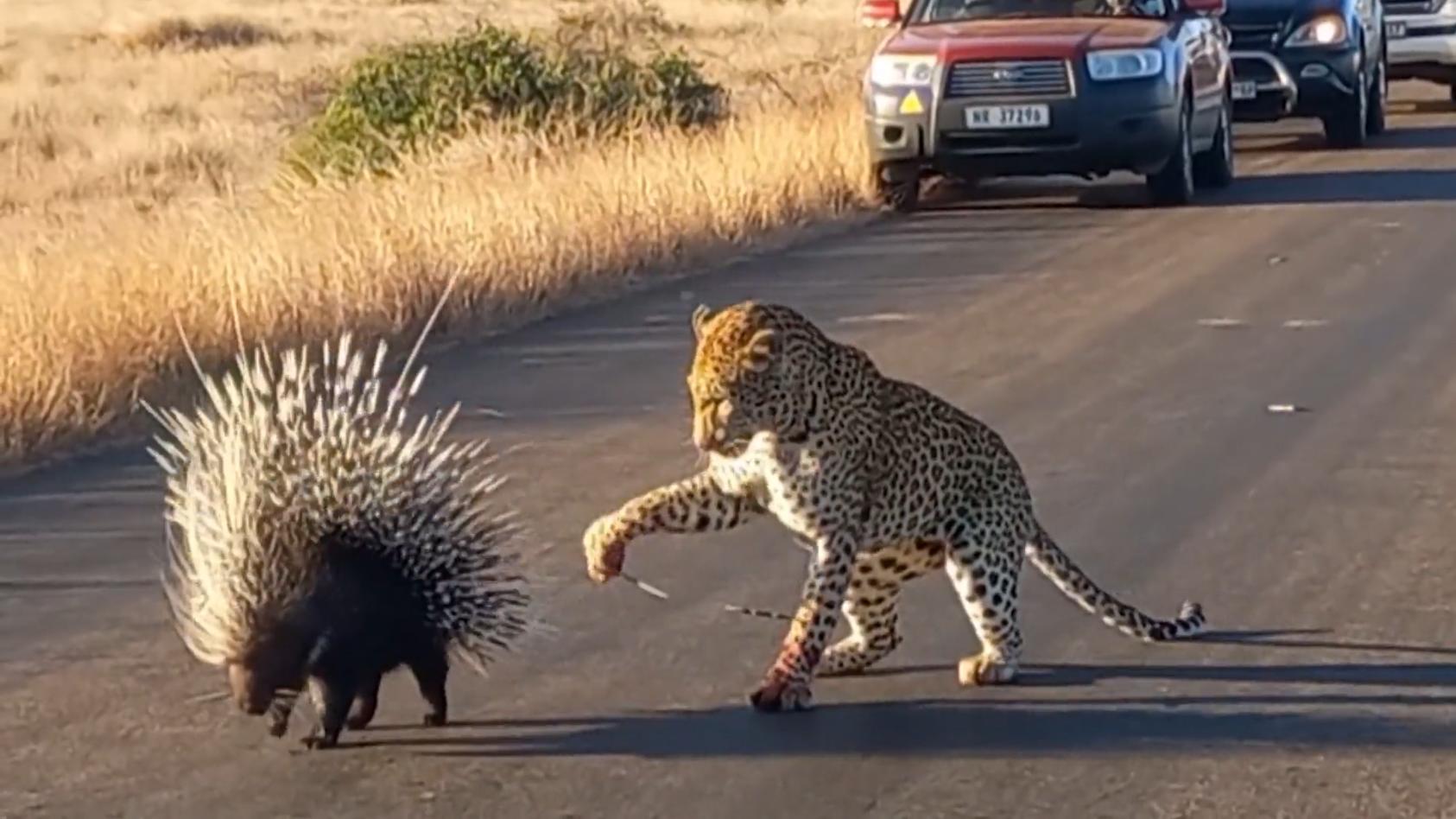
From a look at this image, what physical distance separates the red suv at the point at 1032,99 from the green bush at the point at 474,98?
347cm

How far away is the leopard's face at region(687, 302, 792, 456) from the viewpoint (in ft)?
19.0

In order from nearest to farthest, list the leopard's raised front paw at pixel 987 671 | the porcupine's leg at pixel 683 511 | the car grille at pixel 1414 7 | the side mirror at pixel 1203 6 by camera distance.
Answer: the porcupine's leg at pixel 683 511 < the leopard's raised front paw at pixel 987 671 < the side mirror at pixel 1203 6 < the car grille at pixel 1414 7

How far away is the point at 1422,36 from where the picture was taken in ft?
82.3

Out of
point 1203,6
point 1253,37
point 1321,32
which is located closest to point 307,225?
point 1203,6

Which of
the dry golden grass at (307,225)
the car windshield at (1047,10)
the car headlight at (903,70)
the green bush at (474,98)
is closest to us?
the dry golden grass at (307,225)

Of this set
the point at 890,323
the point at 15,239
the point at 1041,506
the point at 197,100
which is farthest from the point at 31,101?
the point at 1041,506

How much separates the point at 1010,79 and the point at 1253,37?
219 inches

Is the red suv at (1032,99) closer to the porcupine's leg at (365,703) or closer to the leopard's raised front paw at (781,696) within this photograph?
the leopard's raised front paw at (781,696)

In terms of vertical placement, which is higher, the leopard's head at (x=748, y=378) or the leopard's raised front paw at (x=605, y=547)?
the leopard's head at (x=748, y=378)

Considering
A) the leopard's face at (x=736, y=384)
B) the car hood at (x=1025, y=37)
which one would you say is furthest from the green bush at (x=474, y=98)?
the leopard's face at (x=736, y=384)

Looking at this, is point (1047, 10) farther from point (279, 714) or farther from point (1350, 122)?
point (279, 714)

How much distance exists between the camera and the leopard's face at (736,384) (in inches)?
228

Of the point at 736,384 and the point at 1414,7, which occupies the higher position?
the point at 736,384

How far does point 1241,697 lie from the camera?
6.38m
